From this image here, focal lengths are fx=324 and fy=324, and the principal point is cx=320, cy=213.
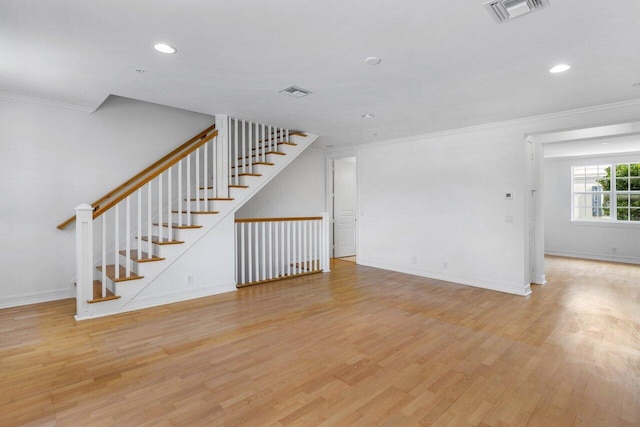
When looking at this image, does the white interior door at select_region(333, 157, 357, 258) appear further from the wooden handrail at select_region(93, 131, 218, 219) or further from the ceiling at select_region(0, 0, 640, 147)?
the wooden handrail at select_region(93, 131, 218, 219)

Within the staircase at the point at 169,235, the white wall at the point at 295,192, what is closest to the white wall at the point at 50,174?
the staircase at the point at 169,235

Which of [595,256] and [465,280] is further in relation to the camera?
[595,256]

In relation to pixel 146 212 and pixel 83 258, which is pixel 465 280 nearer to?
pixel 146 212

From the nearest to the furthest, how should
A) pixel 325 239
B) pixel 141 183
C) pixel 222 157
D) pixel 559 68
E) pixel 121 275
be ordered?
pixel 559 68
pixel 141 183
pixel 121 275
pixel 222 157
pixel 325 239

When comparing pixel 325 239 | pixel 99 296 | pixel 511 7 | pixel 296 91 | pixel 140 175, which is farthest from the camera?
pixel 325 239

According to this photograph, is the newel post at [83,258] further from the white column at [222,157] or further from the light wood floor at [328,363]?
the white column at [222,157]

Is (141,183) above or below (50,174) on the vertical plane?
below

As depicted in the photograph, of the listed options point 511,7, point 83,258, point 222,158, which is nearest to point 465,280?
point 511,7

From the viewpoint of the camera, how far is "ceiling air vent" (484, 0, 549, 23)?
2.00 m

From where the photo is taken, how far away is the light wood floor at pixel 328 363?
1985mm

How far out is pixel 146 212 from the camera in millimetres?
4898

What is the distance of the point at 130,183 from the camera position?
4730mm

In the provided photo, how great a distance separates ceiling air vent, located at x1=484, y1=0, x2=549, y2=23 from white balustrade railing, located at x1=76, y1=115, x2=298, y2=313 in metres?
3.39

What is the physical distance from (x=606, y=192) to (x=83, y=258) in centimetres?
1027
